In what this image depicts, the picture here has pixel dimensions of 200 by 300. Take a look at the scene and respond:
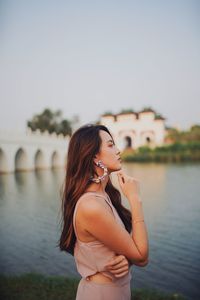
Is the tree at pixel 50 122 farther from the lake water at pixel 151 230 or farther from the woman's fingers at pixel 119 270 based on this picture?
the woman's fingers at pixel 119 270

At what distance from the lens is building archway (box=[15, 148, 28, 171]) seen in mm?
3254

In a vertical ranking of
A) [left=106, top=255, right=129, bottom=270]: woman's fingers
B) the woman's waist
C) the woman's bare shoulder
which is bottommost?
the woman's waist

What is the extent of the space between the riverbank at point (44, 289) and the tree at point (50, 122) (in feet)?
3.38

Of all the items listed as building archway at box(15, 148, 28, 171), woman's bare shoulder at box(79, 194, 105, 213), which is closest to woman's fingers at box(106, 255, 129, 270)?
woman's bare shoulder at box(79, 194, 105, 213)

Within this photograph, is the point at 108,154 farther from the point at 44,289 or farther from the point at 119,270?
the point at 44,289

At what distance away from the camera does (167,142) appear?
2.33m

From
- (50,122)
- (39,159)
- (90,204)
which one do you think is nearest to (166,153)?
(50,122)

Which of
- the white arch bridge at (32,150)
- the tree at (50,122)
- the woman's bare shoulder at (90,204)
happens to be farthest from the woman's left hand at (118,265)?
the white arch bridge at (32,150)

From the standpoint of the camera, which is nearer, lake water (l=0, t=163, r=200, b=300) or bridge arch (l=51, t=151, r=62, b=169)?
lake water (l=0, t=163, r=200, b=300)

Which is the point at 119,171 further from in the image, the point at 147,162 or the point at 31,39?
the point at 31,39

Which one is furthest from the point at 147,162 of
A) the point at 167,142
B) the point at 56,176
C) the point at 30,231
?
the point at 30,231

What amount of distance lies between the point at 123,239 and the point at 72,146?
0.27 metres

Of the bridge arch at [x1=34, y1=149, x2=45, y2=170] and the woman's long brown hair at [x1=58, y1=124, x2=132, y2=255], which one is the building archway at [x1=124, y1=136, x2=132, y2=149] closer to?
the bridge arch at [x1=34, y1=149, x2=45, y2=170]

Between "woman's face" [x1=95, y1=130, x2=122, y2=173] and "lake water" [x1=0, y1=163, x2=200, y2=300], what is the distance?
1318mm
